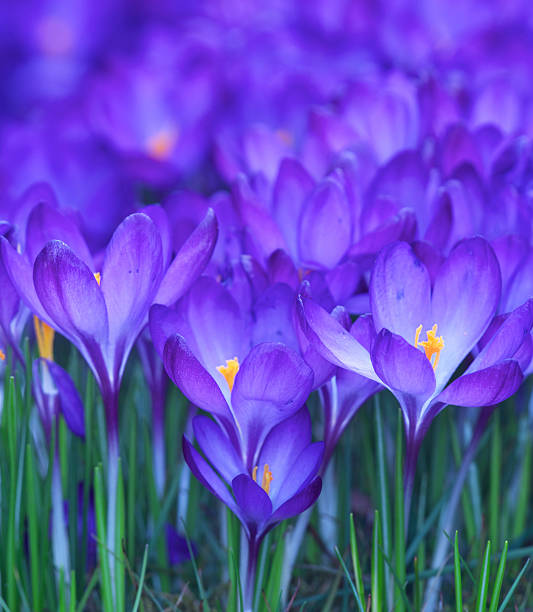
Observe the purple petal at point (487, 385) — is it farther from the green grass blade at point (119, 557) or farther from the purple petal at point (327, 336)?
the green grass blade at point (119, 557)

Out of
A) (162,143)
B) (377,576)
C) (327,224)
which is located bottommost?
(377,576)

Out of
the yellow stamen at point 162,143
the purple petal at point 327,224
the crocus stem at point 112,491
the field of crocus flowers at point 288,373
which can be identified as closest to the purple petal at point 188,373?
the field of crocus flowers at point 288,373

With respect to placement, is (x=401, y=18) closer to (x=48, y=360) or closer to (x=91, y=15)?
(x=48, y=360)

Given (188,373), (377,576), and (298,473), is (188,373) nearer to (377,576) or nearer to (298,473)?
(298,473)

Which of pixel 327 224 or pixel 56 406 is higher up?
pixel 327 224

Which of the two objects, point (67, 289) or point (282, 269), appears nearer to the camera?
point (67, 289)

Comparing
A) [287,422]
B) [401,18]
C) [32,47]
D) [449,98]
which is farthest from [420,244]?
[32,47]

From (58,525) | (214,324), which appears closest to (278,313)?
(214,324)

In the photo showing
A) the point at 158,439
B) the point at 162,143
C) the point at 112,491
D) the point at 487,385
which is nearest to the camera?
the point at 487,385
